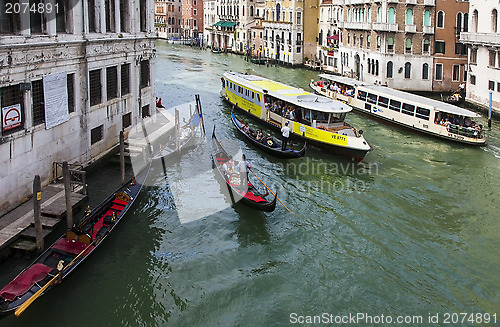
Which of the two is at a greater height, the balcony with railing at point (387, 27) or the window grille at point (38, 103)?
the balcony with railing at point (387, 27)

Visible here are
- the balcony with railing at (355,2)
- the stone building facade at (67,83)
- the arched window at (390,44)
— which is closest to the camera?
the stone building facade at (67,83)

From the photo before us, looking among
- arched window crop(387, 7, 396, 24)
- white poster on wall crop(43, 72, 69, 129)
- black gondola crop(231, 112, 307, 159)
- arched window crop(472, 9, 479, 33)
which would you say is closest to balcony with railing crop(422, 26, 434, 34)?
arched window crop(387, 7, 396, 24)

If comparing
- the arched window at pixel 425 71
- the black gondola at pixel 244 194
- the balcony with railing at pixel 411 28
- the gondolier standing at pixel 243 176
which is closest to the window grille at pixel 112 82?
the black gondola at pixel 244 194

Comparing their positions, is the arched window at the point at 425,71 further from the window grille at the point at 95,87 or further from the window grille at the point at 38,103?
the window grille at the point at 38,103

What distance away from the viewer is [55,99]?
48.0ft

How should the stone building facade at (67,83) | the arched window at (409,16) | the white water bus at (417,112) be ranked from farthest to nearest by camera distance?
the arched window at (409,16), the white water bus at (417,112), the stone building facade at (67,83)

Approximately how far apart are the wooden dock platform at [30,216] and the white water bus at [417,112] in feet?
52.5

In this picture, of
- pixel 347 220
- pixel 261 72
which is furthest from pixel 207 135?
pixel 261 72

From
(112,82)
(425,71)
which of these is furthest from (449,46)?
(112,82)

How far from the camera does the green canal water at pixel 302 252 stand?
10898 millimetres

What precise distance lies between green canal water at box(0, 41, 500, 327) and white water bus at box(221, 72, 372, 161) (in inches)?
30.3

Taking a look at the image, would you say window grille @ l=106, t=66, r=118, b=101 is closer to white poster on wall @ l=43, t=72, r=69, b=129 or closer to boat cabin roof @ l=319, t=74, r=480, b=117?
white poster on wall @ l=43, t=72, r=69, b=129

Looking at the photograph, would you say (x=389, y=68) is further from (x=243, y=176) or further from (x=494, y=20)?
Result: (x=243, y=176)

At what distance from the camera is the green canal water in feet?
35.8
